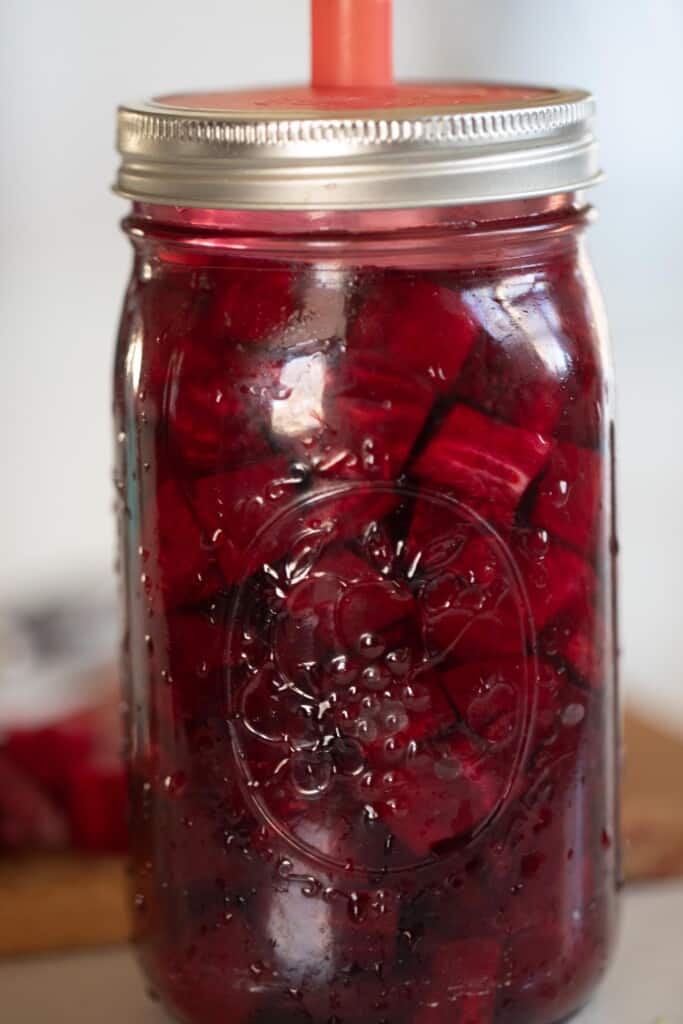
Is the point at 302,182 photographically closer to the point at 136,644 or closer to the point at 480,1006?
the point at 136,644

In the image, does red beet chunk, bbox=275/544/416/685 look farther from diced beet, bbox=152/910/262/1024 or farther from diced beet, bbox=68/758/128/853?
diced beet, bbox=68/758/128/853

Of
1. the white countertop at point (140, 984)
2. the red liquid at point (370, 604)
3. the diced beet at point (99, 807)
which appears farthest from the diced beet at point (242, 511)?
the diced beet at point (99, 807)

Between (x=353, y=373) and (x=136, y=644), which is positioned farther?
(x=136, y=644)

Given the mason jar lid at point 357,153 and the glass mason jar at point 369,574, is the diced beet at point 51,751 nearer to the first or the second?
the glass mason jar at point 369,574

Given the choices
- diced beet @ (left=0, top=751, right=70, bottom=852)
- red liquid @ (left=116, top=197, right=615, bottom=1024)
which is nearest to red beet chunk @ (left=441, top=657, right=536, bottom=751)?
red liquid @ (left=116, top=197, right=615, bottom=1024)

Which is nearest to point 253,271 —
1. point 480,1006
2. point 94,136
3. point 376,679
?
point 376,679

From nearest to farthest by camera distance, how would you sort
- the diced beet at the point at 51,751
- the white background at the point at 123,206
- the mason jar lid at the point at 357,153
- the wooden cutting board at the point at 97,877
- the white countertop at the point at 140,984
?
the mason jar lid at the point at 357,153 < the white countertop at the point at 140,984 < the wooden cutting board at the point at 97,877 < the diced beet at the point at 51,751 < the white background at the point at 123,206
